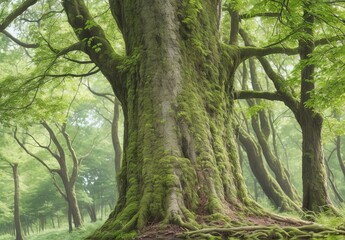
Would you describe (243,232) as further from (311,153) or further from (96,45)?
(311,153)

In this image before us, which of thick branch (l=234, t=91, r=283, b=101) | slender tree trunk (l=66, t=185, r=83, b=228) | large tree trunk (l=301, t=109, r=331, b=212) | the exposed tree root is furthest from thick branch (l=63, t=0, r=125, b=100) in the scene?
slender tree trunk (l=66, t=185, r=83, b=228)

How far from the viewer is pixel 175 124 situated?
4516 millimetres

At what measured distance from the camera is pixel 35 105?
1086cm

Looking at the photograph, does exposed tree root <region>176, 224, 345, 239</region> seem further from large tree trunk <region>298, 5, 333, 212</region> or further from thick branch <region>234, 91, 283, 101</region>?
thick branch <region>234, 91, 283, 101</region>

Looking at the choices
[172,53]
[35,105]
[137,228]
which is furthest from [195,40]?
[35,105]

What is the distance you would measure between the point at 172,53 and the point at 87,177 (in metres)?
38.7

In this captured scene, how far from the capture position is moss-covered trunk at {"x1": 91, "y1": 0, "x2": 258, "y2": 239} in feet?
13.0

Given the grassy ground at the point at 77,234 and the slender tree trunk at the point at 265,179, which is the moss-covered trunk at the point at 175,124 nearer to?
the grassy ground at the point at 77,234

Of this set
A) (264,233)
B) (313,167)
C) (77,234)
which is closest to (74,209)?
(77,234)

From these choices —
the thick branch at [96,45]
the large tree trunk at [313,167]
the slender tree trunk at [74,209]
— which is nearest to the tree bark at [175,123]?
the thick branch at [96,45]

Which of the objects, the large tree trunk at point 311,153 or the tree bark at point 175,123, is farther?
the large tree trunk at point 311,153

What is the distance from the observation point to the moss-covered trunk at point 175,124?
155 inches

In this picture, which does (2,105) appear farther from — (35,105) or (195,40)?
(195,40)

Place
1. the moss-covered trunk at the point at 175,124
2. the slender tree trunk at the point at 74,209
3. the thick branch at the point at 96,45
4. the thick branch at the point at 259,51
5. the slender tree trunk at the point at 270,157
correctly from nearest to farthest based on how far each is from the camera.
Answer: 1. the moss-covered trunk at the point at 175,124
2. the thick branch at the point at 96,45
3. the thick branch at the point at 259,51
4. the slender tree trunk at the point at 270,157
5. the slender tree trunk at the point at 74,209
